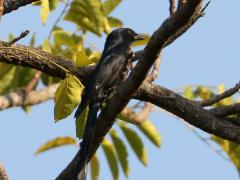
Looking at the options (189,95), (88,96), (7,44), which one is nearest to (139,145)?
(189,95)

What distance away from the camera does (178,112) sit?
16.1ft

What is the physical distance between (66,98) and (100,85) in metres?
0.73

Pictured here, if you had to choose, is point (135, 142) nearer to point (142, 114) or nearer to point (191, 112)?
point (142, 114)

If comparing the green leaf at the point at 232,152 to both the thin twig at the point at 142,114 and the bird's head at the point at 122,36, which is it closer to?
the thin twig at the point at 142,114

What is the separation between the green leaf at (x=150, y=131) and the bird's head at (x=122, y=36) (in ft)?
2.31

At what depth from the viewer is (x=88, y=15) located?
604 cm

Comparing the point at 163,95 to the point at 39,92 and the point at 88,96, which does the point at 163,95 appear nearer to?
the point at 88,96

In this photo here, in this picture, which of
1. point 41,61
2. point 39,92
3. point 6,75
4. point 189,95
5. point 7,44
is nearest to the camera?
point 7,44

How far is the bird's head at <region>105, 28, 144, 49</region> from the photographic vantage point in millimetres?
6416

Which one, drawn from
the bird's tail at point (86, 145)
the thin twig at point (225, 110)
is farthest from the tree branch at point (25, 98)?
the thin twig at point (225, 110)

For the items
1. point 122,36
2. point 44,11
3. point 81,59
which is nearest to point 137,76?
point 81,59

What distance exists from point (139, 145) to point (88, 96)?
62.0 inches

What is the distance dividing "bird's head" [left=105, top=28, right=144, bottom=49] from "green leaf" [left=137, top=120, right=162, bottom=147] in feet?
2.31

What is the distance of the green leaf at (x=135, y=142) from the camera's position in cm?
660
